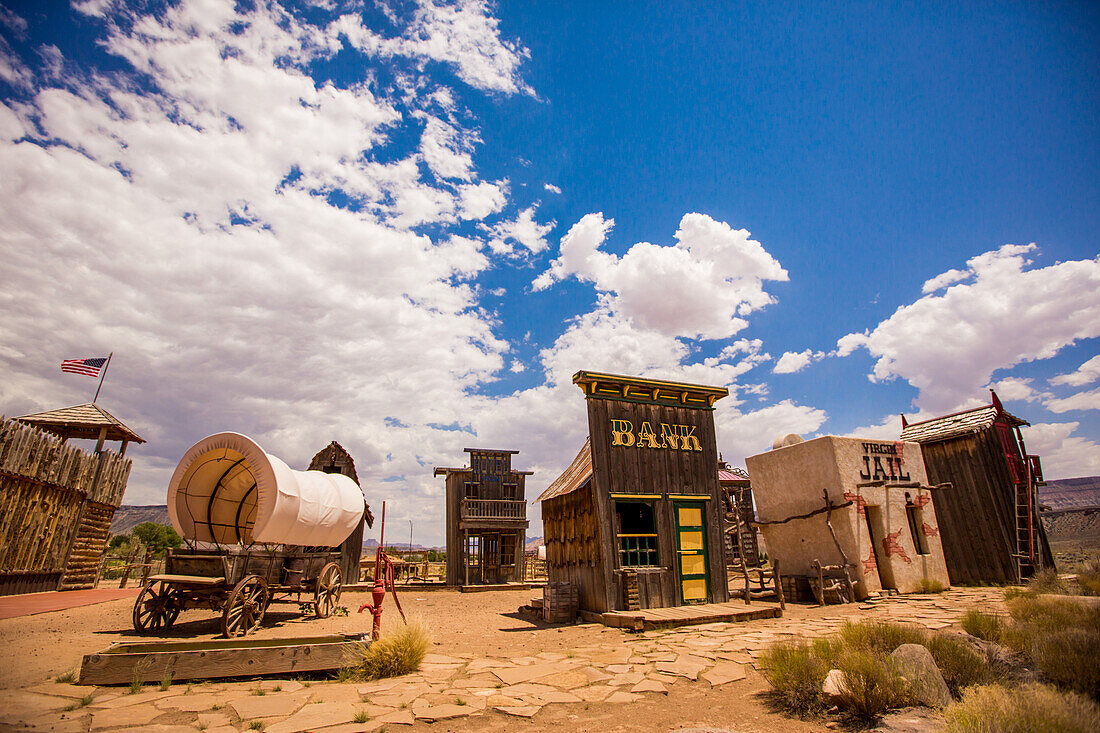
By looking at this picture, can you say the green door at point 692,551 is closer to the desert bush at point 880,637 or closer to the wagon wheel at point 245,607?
the desert bush at point 880,637

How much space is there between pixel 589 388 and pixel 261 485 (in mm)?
6776

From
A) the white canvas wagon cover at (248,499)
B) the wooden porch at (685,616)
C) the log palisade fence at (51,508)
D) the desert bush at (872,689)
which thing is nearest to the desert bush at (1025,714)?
the desert bush at (872,689)

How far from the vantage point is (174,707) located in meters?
4.81

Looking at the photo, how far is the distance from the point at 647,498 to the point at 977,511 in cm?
1022

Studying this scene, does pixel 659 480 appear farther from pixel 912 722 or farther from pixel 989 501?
pixel 989 501

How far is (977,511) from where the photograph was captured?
14.3m

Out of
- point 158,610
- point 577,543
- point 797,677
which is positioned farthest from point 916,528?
point 158,610

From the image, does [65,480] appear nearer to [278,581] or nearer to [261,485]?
[278,581]

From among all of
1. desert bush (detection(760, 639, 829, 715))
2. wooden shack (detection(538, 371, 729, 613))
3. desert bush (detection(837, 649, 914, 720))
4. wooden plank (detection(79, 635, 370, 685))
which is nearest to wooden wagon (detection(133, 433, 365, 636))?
wooden plank (detection(79, 635, 370, 685))

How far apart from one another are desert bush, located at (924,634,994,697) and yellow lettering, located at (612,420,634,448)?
666 cm

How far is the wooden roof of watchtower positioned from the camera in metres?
18.0

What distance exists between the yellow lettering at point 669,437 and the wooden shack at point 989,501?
888cm

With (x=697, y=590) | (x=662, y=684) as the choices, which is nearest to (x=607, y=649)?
(x=662, y=684)

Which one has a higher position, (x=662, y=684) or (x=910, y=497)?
(x=910, y=497)
